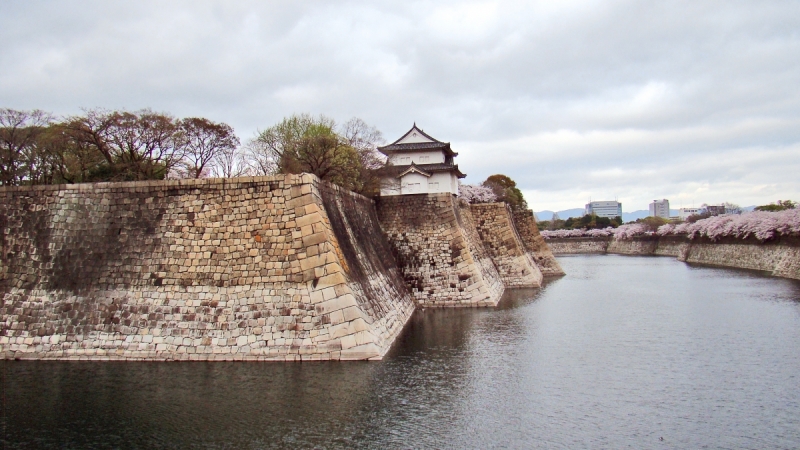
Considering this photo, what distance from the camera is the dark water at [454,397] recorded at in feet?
30.7

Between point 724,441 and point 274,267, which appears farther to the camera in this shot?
point 274,267

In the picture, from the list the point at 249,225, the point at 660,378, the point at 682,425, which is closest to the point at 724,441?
the point at 682,425

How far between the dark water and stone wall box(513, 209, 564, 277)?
2334 centimetres

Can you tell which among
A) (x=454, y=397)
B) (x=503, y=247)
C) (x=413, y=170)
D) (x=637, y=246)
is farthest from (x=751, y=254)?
(x=454, y=397)

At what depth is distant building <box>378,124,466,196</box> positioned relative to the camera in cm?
4084

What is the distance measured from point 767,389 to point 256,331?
11.7 metres

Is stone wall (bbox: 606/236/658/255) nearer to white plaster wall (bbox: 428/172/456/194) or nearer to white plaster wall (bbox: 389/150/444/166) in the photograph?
white plaster wall (bbox: 428/172/456/194)

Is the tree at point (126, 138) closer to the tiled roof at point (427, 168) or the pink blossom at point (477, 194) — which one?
the tiled roof at point (427, 168)

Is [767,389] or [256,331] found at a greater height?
[256,331]

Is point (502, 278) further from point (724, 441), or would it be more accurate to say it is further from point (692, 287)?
point (724, 441)

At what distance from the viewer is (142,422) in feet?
32.9

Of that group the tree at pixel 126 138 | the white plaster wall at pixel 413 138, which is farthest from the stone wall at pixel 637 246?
the tree at pixel 126 138

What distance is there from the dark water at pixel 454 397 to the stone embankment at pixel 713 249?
24.7 meters

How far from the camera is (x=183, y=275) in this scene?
47.1 ft
